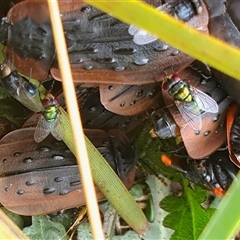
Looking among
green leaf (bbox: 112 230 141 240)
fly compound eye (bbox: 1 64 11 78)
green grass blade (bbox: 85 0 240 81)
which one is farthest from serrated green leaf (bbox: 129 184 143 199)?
green grass blade (bbox: 85 0 240 81)

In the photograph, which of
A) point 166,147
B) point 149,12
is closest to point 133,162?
point 166,147

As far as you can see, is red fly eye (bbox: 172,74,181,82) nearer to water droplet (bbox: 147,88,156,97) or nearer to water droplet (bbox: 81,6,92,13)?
water droplet (bbox: 147,88,156,97)

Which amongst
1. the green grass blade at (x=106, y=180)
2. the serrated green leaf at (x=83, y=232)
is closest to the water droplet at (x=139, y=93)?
the green grass blade at (x=106, y=180)

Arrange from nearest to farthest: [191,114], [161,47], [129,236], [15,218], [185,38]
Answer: [185,38]
[161,47]
[191,114]
[15,218]
[129,236]

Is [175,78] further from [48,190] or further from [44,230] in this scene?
[44,230]

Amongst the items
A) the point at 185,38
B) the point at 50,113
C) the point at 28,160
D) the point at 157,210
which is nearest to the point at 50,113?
the point at 50,113

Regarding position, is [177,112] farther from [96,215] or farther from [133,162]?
[96,215]
